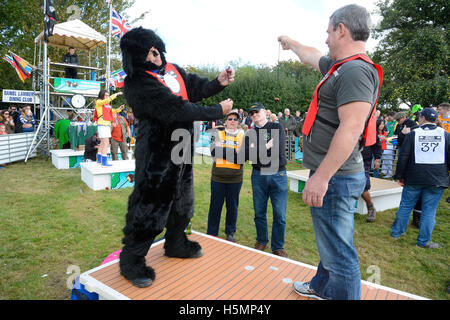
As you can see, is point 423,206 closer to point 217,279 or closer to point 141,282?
point 217,279

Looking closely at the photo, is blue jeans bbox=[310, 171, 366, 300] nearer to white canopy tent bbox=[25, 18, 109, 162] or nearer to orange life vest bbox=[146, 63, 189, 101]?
orange life vest bbox=[146, 63, 189, 101]

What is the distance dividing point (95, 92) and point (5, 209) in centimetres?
703

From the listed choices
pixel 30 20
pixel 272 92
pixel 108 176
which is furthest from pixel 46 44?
pixel 272 92

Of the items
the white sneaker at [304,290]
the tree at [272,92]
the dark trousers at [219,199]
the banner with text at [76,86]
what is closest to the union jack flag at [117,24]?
the banner with text at [76,86]

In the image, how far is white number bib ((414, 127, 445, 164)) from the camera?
4.52 metres

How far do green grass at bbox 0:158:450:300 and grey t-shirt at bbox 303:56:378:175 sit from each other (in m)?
2.13

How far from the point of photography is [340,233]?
1.87m

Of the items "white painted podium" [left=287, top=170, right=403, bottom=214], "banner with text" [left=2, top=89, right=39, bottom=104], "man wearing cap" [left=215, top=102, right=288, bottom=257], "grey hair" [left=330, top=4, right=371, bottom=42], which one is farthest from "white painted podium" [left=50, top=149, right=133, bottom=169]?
"banner with text" [left=2, top=89, right=39, bottom=104]

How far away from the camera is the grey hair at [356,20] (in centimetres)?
178

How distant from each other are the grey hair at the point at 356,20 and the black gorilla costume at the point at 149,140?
110cm

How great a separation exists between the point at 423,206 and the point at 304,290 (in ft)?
10.9

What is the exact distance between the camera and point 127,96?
8.07 ft

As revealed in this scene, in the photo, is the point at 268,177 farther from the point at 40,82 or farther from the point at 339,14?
the point at 40,82

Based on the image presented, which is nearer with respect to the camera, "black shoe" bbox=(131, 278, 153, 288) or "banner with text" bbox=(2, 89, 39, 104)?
"black shoe" bbox=(131, 278, 153, 288)
